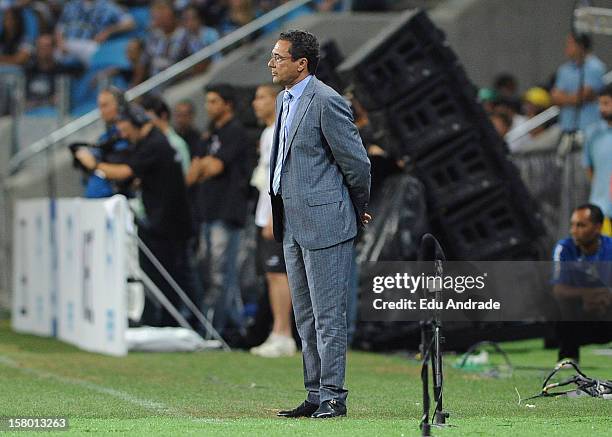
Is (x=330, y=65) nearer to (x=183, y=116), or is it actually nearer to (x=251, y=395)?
(x=183, y=116)

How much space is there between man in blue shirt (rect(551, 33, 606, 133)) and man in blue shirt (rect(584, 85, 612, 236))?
1676 millimetres

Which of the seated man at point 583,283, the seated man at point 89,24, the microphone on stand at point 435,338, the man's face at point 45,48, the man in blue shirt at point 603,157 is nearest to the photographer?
the microphone on stand at point 435,338

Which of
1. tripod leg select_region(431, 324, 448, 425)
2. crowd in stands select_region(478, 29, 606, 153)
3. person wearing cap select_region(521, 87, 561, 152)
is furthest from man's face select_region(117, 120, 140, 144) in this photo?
tripod leg select_region(431, 324, 448, 425)

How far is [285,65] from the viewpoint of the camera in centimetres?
866

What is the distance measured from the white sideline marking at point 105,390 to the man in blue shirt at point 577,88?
22.1ft

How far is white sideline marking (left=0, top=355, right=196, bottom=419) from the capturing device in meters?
9.22

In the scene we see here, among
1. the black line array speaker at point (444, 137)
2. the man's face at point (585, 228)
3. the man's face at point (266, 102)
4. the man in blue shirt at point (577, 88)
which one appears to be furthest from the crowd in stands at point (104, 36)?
the man's face at point (585, 228)

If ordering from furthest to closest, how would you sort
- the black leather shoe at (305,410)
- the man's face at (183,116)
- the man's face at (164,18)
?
the man's face at (164,18) → the man's face at (183,116) → the black leather shoe at (305,410)

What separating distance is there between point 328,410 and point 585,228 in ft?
14.5

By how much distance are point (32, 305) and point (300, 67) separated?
316 inches

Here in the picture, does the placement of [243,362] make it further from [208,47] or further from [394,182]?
[208,47]

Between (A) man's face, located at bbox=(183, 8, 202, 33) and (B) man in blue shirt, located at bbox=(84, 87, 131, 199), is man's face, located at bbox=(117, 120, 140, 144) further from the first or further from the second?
(A) man's face, located at bbox=(183, 8, 202, 33)

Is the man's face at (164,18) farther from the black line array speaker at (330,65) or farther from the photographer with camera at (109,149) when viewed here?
the photographer with camera at (109,149)

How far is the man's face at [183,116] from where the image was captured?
1719 centimetres
